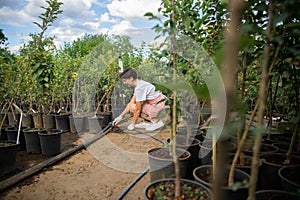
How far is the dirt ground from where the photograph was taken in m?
2.02

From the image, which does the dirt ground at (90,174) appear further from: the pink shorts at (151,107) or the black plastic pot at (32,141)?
the pink shorts at (151,107)

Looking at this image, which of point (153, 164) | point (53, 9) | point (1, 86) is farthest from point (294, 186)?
point (1, 86)

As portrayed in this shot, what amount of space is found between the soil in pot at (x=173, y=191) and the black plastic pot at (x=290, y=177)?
20.7 inches

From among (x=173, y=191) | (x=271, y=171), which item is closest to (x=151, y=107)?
(x=271, y=171)

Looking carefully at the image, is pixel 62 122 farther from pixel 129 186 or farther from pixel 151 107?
pixel 129 186

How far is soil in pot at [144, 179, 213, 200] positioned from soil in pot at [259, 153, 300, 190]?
0.71 m

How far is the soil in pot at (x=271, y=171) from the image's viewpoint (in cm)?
174

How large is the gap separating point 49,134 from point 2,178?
2.64ft

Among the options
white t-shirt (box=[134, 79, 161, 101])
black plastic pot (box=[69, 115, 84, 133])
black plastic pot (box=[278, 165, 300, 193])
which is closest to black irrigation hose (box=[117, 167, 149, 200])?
black plastic pot (box=[278, 165, 300, 193])

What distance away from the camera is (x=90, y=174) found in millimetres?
2482

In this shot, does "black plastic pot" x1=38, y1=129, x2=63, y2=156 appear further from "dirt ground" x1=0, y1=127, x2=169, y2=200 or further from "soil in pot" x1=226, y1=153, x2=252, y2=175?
"soil in pot" x1=226, y1=153, x2=252, y2=175

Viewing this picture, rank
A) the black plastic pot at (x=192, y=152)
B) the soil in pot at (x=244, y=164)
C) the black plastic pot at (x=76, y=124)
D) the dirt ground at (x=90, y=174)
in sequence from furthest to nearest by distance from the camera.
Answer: the black plastic pot at (x=76, y=124) < the black plastic pot at (x=192, y=152) < the dirt ground at (x=90, y=174) < the soil in pot at (x=244, y=164)

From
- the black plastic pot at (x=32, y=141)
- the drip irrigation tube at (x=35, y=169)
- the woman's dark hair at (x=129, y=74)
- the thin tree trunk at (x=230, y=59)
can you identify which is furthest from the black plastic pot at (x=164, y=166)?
the woman's dark hair at (x=129, y=74)

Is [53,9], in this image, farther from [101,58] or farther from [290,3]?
[290,3]
